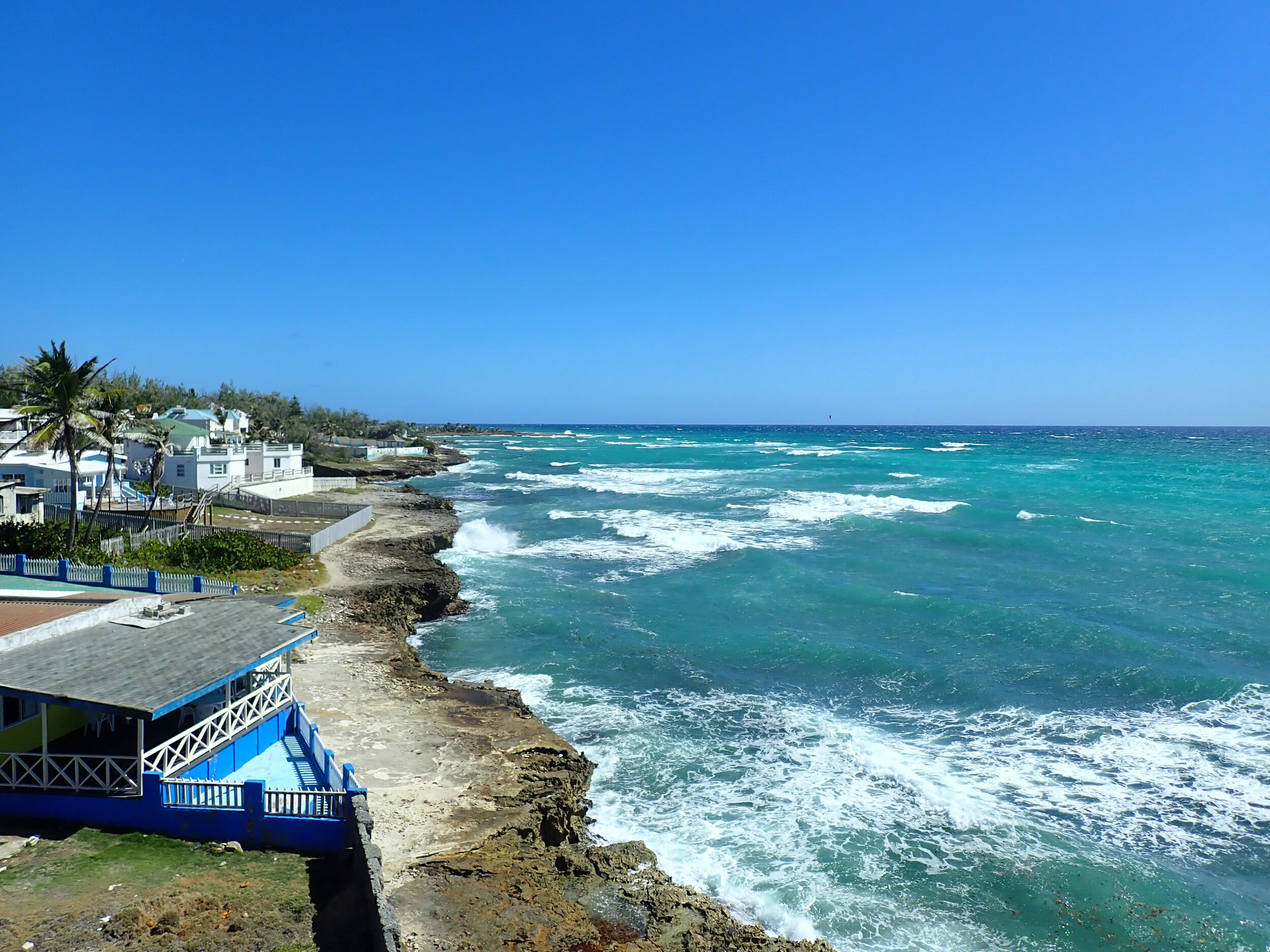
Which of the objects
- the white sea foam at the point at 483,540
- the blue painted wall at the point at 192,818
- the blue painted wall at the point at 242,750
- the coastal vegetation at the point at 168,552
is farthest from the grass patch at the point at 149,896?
the white sea foam at the point at 483,540

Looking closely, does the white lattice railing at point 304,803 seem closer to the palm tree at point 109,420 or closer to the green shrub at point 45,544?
the green shrub at point 45,544

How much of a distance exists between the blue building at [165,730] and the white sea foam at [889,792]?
5.73 metres

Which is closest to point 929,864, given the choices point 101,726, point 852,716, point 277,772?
point 852,716

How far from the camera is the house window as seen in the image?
38.9ft

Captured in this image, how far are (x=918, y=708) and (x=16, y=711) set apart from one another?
A: 1944 centimetres

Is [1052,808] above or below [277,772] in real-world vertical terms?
below

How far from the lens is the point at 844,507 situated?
5766 centimetres

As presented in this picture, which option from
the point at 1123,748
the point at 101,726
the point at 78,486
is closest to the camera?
the point at 101,726

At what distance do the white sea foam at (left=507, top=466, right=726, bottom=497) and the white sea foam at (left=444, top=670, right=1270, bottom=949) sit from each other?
159 feet

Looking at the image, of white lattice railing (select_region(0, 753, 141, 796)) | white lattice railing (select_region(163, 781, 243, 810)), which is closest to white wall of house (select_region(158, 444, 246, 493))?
white lattice railing (select_region(0, 753, 141, 796))

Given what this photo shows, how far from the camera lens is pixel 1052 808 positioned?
51.0ft

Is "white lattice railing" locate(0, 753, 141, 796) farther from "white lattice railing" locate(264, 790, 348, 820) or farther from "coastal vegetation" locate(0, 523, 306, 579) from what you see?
"coastal vegetation" locate(0, 523, 306, 579)

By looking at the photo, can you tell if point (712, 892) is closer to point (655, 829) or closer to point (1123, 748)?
point (655, 829)

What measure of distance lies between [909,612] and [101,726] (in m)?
25.4
